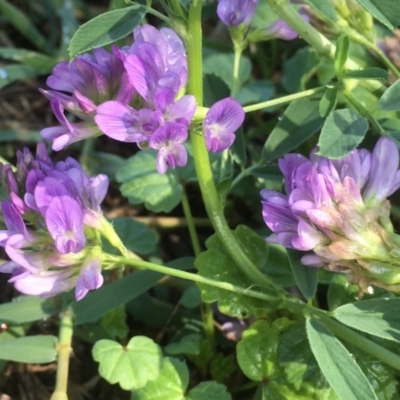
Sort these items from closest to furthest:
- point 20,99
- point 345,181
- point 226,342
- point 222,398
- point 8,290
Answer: point 345,181
point 222,398
point 226,342
point 8,290
point 20,99

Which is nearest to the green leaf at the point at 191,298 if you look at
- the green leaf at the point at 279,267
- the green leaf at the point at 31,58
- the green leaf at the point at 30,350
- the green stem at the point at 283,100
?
the green leaf at the point at 279,267

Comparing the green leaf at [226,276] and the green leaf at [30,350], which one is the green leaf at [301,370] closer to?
the green leaf at [226,276]

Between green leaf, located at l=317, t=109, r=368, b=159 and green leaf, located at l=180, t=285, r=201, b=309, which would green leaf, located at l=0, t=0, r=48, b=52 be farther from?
green leaf, located at l=317, t=109, r=368, b=159

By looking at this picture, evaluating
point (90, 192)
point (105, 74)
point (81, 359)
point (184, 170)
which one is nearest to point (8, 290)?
point (81, 359)

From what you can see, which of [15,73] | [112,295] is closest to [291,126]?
[112,295]

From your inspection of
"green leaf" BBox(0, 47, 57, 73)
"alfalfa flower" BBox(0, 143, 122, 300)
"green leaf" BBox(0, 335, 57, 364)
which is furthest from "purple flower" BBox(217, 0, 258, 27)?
"green leaf" BBox(0, 47, 57, 73)

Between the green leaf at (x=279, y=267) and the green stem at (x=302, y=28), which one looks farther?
the green leaf at (x=279, y=267)

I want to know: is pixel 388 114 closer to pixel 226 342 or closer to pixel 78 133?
pixel 226 342
